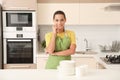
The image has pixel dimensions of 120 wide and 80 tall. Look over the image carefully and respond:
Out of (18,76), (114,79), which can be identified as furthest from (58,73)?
(114,79)

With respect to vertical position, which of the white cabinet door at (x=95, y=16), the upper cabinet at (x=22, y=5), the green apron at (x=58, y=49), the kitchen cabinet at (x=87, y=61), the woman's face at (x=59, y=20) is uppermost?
the upper cabinet at (x=22, y=5)

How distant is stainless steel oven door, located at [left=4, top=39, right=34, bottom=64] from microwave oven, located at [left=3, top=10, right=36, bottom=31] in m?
0.22

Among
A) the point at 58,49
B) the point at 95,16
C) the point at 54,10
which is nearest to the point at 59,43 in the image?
the point at 58,49

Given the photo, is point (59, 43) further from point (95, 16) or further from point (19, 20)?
point (95, 16)

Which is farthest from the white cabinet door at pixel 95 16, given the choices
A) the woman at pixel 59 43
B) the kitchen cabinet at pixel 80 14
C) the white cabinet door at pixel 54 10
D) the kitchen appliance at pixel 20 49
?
the woman at pixel 59 43

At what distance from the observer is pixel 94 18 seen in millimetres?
4273

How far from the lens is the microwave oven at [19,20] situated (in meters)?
4.02

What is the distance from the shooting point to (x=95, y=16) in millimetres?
4266

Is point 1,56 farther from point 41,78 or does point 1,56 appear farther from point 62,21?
point 41,78

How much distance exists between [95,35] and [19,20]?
1.60 m

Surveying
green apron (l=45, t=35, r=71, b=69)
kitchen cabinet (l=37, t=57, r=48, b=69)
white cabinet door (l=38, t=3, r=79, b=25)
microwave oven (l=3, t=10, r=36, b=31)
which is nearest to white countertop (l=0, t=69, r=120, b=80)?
green apron (l=45, t=35, r=71, b=69)

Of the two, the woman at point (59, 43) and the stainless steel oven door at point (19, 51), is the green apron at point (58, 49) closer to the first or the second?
the woman at point (59, 43)

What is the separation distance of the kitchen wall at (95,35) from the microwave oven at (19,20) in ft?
2.29

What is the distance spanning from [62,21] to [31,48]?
5.43ft
